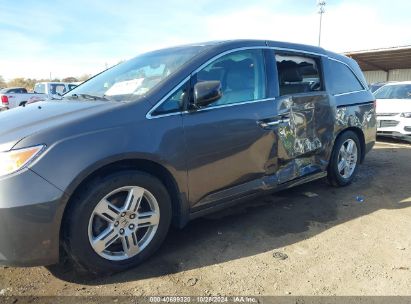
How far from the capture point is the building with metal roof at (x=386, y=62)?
2402 cm

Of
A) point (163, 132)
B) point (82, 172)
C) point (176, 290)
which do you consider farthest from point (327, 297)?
point (82, 172)

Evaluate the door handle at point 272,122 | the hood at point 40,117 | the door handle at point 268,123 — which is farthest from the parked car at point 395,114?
the hood at point 40,117

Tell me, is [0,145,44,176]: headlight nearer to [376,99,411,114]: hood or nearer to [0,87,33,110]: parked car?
[376,99,411,114]: hood

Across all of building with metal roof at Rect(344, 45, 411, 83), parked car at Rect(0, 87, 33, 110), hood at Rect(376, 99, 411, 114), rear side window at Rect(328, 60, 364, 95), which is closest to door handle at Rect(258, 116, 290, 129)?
rear side window at Rect(328, 60, 364, 95)

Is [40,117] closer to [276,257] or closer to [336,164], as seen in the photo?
[276,257]

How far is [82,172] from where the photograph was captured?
250 cm

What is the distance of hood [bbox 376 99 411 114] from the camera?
8609 millimetres

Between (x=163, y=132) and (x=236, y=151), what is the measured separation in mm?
779

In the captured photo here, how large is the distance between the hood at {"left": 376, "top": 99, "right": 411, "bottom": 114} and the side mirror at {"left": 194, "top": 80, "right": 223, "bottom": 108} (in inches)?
274

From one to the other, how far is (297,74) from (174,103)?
5.76ft

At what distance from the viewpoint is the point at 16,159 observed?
2365 millimetres

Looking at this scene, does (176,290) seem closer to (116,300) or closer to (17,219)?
(116,300)

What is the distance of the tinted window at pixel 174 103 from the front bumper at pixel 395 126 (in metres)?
6.95

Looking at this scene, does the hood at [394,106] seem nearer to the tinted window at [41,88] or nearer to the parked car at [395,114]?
the parked car at [395,114]
